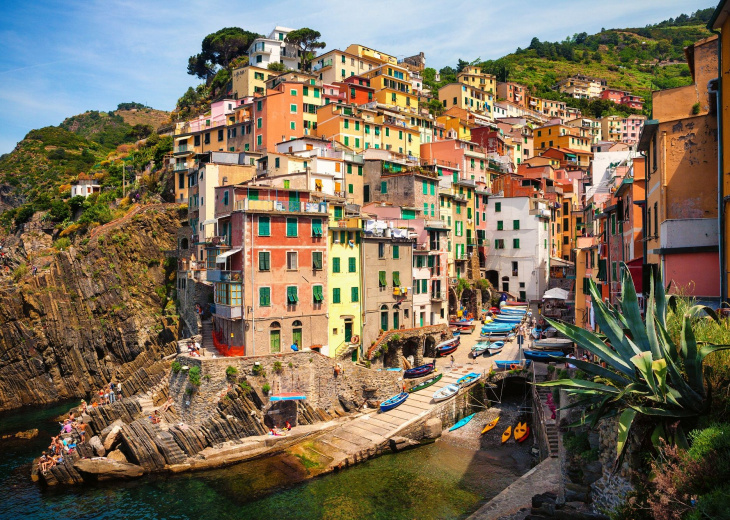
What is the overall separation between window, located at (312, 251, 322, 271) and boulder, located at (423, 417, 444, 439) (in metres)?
13.9

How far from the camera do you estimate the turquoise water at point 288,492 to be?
28.0 meters

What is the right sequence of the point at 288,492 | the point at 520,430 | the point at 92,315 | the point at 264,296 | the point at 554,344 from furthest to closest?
the point at 92,315 → the point at 554,344 → the point at 264,296 → the point at 520,430 → the point at 288,492

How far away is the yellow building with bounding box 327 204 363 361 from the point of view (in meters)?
43.1

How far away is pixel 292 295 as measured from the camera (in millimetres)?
40375

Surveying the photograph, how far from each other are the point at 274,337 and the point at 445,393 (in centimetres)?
1308

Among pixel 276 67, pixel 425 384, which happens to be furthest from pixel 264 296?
pixel 276 67

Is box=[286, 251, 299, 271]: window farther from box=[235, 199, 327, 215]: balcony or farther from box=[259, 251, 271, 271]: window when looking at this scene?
box=[235, 199, 327, 215]: balcony

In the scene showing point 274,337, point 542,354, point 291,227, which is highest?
point 291,227

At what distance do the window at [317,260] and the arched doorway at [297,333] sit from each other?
4.34 m

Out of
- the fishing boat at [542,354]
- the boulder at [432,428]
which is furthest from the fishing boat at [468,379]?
the boulder at [432,428]

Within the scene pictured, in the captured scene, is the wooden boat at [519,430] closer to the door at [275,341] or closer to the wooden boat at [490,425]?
the wooden boat at [490,425]

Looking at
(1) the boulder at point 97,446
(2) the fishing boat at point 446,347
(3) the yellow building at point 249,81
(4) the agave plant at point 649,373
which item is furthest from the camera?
(3) the yellow building at point 249,81

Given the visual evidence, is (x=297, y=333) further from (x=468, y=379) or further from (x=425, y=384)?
(x=468, y=379)

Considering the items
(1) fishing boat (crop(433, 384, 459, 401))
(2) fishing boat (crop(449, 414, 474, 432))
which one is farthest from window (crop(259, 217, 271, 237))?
(2) fishing boat (crop(449, 414, 474, 432))
